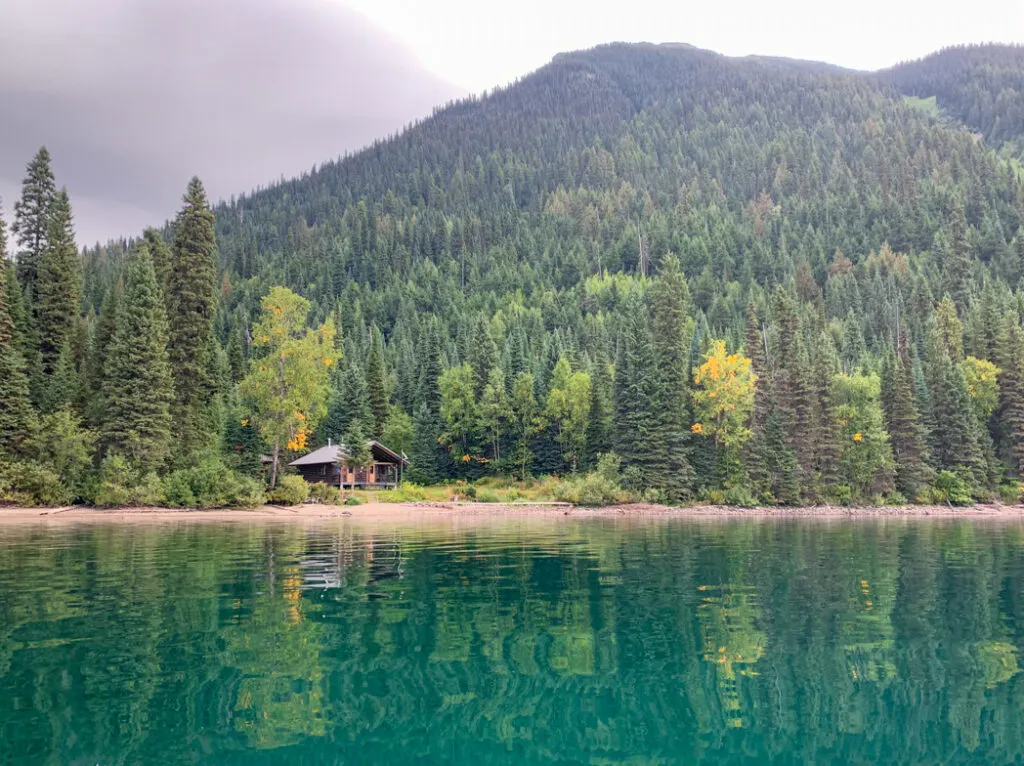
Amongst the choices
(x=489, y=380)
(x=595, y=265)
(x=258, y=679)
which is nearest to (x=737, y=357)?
(x=489, y=380)

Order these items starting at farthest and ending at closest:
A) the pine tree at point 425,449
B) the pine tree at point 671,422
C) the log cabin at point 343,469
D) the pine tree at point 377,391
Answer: the pine tree at point 377,391 → the pine tree at point 425,449 → the log cabin at point 343,469 → the pine tree at point 671,422

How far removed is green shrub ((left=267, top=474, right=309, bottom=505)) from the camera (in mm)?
59281

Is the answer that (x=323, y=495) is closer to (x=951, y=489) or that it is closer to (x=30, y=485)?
(x=30, y=485)

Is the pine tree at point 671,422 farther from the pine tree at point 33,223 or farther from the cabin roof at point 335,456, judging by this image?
the pine tree at point 33,223

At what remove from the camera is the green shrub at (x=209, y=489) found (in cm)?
5575

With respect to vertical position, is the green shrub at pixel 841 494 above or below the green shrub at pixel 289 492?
below

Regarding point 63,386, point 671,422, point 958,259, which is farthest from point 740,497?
point 958,259

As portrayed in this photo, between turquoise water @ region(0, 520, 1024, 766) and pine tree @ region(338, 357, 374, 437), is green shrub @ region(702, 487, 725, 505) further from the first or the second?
turquoise water @ region(0, 520, 1024, 766)

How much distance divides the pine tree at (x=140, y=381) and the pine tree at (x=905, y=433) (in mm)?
69149

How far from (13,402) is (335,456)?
1217 inches

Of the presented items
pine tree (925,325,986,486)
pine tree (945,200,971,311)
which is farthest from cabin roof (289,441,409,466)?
pine tree (945,200,971,311)

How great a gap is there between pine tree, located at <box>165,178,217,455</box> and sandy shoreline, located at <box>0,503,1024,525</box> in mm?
10861

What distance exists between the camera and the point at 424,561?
26.5 metres

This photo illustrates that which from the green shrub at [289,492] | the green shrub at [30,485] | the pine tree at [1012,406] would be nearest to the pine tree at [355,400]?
the green shrub at [289,492]
